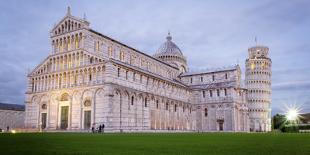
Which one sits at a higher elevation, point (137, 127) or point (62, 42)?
point (62, 42)

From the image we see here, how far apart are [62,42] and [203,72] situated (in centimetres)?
3907

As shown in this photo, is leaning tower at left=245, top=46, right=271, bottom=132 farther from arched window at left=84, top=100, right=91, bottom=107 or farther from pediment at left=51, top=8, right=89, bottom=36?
pediment at left=51, top=8, right=89, bottom=36

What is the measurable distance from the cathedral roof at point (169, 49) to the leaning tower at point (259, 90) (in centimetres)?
2510

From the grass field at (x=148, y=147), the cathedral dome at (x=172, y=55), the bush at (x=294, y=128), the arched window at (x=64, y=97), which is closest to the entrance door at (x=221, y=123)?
the bush at (x=294, y=128)

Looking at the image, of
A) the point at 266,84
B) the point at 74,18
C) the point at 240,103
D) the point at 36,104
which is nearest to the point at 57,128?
the point at 36,104

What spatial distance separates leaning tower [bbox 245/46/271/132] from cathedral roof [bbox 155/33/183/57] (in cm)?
2510

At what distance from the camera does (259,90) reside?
97938mm

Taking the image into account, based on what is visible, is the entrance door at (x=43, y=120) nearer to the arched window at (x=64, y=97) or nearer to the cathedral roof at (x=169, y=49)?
Result: the arched window at (x=64, y=97)

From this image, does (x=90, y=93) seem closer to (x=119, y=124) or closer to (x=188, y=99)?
(x=119, y=124)

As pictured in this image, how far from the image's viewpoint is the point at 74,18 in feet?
173

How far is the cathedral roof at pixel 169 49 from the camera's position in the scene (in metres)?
87.2

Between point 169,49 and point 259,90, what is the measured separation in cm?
3197

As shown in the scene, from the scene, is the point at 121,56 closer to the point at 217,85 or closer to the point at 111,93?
the point at 111,93

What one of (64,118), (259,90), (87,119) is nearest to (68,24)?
(64,118)
